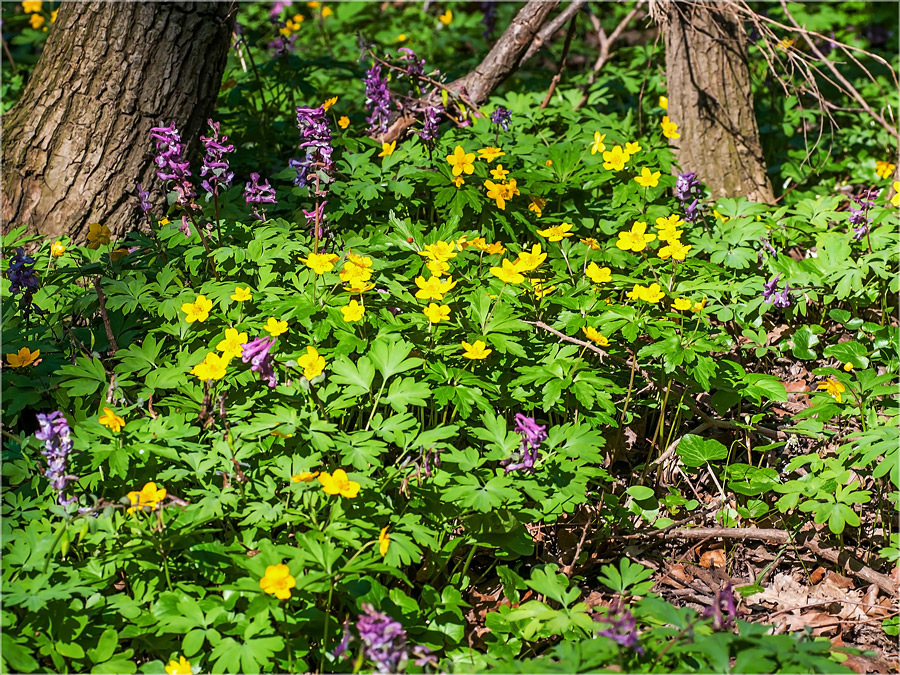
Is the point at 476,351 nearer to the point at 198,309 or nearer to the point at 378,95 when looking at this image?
the point at 198,309

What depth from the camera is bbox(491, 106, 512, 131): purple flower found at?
364 cm

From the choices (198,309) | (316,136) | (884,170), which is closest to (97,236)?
(198,309)

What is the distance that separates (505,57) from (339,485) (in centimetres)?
289

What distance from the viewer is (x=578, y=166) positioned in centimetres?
344

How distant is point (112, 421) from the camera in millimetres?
2100

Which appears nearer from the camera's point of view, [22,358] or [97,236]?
[22,358]

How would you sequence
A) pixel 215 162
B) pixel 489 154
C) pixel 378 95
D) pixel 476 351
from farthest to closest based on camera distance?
pixel 378 95 → pixel 489 154 → pixel 215 162 → pixel 476 351

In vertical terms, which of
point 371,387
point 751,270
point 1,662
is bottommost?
point 1,662

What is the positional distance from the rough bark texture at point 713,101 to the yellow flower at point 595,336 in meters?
1.72

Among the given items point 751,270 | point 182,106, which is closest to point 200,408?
point 182,106

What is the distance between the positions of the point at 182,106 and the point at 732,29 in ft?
9.00

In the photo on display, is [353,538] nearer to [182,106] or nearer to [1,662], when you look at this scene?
[1,662]

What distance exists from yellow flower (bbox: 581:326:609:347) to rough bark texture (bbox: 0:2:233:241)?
2.07 metres

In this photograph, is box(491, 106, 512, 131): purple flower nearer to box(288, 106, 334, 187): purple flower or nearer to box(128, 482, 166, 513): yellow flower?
box(288, 106, 334, 187): purple flower
